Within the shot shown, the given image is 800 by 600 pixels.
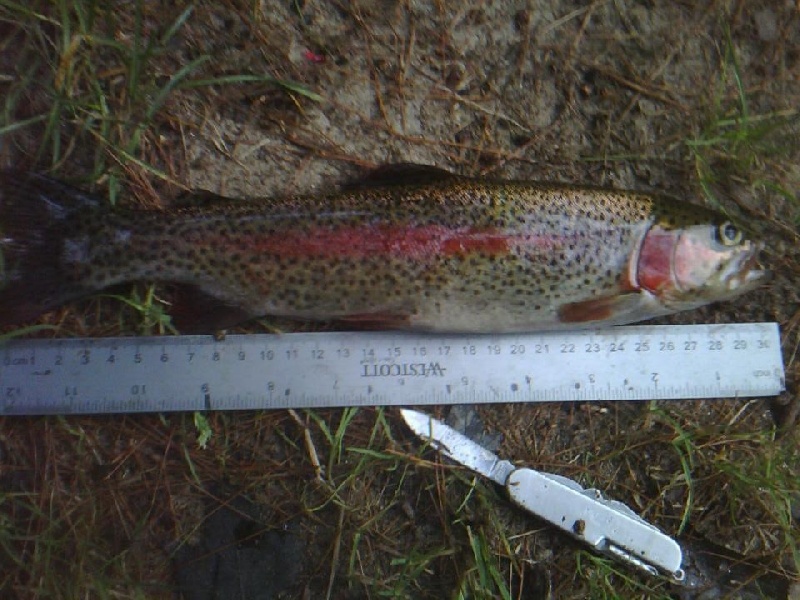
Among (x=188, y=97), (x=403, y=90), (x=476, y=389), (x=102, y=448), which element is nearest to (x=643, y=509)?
(x=476, y=389)

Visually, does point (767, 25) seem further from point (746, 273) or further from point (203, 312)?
point (203, 312)

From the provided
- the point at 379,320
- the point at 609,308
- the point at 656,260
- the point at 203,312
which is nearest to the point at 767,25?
the point at 656,260

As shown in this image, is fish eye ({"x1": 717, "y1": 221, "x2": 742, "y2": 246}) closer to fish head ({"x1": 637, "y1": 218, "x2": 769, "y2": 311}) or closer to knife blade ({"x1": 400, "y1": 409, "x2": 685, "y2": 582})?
fish head ({"x1": 637, "y1": 218, "x2": 769, "y2": 311})

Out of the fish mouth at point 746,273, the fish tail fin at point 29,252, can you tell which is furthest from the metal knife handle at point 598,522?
the fish tail fin at point 29,252

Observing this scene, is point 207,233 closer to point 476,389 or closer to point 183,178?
point 183,178

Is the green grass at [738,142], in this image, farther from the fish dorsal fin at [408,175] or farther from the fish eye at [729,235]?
the fish dorsal fin at [408,175]

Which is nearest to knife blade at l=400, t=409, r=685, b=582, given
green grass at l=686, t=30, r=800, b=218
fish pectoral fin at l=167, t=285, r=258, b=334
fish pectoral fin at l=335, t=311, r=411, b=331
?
fish pectoral fin at l=335, t=311, r=411, b=331
